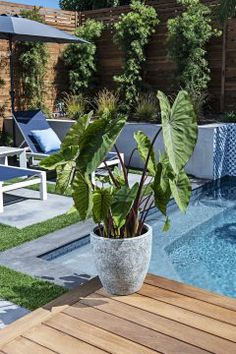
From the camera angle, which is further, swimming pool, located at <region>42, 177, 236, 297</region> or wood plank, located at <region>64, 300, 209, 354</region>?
swimming pool, located at <region>42, 177, 236, 297</region>

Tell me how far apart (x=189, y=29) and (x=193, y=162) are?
302 cm

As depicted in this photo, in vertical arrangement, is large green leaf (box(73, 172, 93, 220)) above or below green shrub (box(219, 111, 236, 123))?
below

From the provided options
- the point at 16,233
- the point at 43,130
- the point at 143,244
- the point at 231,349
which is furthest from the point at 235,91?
the point at 231,349

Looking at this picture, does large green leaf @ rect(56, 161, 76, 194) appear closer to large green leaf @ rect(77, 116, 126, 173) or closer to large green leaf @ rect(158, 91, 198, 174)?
large green leaf @ rect(77, 116, 126, 173)

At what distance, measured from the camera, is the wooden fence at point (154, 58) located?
959cm

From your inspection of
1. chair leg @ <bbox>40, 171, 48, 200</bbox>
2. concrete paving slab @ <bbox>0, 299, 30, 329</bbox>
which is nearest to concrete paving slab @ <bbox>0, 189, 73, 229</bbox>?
chair leg @ <bbox>40, 171, 48, 200</bbox>

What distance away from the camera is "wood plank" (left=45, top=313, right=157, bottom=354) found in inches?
94.6

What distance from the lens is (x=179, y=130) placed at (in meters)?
2.71

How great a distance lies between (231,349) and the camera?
236 centimetres

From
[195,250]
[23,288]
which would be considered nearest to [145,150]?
[23,288]

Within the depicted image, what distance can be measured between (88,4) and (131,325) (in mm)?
18699

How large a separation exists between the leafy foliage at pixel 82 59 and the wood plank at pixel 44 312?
342 inches

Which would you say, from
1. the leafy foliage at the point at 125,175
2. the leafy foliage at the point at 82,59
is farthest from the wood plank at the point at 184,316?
the leafy foliage at the point at 82,59

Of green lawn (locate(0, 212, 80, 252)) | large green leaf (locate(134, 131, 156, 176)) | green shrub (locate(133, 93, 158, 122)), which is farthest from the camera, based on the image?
green shrub (locate(133, 93, 158, 122))
